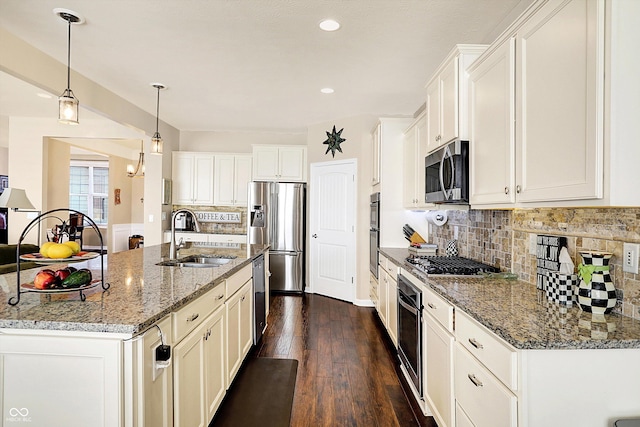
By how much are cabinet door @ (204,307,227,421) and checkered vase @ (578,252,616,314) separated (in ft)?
5.76

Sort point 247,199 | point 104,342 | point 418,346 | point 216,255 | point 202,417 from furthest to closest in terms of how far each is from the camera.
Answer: point 247,199 → point 216,255 → point 418,346 → point 202,417 → point 104,342

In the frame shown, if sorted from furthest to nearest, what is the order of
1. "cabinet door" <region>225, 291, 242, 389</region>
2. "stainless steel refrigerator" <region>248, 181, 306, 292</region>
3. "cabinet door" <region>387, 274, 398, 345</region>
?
1. "stainless steel refrigerator" <region>248, 181, 306, 292</region>
2. "cabinet door" <region>387, 274, 398, 345</region>
3. "cabinet door" <region>225, 291, 242, 389</region>

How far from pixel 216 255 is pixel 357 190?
2486 millimetres

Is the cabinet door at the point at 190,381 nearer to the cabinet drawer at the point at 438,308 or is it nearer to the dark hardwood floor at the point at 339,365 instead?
the dark hardwood floor at the point at 339,365

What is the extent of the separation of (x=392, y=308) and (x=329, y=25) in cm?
236

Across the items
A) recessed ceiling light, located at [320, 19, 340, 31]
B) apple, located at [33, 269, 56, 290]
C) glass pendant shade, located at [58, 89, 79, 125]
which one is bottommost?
apple, located at [33, 269, 56, 290]

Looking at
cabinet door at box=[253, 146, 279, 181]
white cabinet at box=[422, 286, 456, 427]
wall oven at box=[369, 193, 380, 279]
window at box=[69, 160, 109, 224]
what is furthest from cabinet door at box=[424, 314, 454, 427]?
window at box=[69, 160, 109, 224]

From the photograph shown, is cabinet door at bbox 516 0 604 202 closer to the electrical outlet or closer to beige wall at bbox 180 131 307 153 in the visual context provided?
the electrical outlet

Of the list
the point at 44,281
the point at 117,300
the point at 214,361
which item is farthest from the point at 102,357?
the point at 214,361

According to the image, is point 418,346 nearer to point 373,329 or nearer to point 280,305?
point 373,329

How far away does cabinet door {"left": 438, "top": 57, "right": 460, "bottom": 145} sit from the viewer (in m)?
2.27

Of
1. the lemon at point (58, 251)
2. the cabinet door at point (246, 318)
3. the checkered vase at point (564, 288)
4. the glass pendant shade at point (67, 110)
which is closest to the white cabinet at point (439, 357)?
the checkered vase at point (564, 288)

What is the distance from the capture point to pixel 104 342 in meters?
1.22

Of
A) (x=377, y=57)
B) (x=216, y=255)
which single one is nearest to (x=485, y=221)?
(x=377, y=57)
